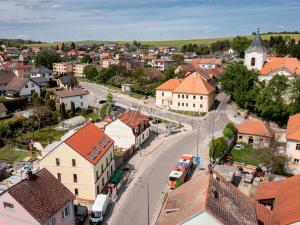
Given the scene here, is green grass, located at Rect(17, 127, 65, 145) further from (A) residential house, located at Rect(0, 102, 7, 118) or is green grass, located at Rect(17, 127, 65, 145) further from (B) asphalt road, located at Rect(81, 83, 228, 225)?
(B) asphalt road, located at Rect(81, 83, 228, 225)

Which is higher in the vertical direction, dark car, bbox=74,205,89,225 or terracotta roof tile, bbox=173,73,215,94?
terracotta roof tile, bbox=173,73,215,94

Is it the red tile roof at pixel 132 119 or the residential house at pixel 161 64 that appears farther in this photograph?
the residential house at pixel 161 64

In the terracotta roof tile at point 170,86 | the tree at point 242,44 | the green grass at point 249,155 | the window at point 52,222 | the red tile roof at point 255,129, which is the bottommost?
the green grass at point 249,155

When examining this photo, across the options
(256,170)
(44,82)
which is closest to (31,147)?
(256,170)

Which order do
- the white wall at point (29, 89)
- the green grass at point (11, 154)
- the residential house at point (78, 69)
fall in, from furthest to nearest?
1. the residential house at point (78, 69)
2. the white wall at point (29, 89)
3. the green grass at point (11, 154)

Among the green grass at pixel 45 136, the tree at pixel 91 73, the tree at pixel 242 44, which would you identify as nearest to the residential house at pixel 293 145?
the green grass at pixel 45 136

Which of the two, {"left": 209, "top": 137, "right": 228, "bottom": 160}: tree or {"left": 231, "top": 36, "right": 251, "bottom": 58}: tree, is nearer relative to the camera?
{"left": 209, "top": 137, "right": 228, "bottom": 160}: tree

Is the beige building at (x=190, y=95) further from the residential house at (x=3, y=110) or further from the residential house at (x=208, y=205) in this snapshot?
the residential house at (x=208, y=205)

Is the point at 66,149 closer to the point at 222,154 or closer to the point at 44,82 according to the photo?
the point at 222,154

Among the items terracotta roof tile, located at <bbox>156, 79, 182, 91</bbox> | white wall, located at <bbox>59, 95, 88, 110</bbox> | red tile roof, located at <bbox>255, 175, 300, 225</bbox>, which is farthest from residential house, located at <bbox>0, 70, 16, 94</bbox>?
red tile roof, located at <bbox>255, 175, 300, 225</bbox>
